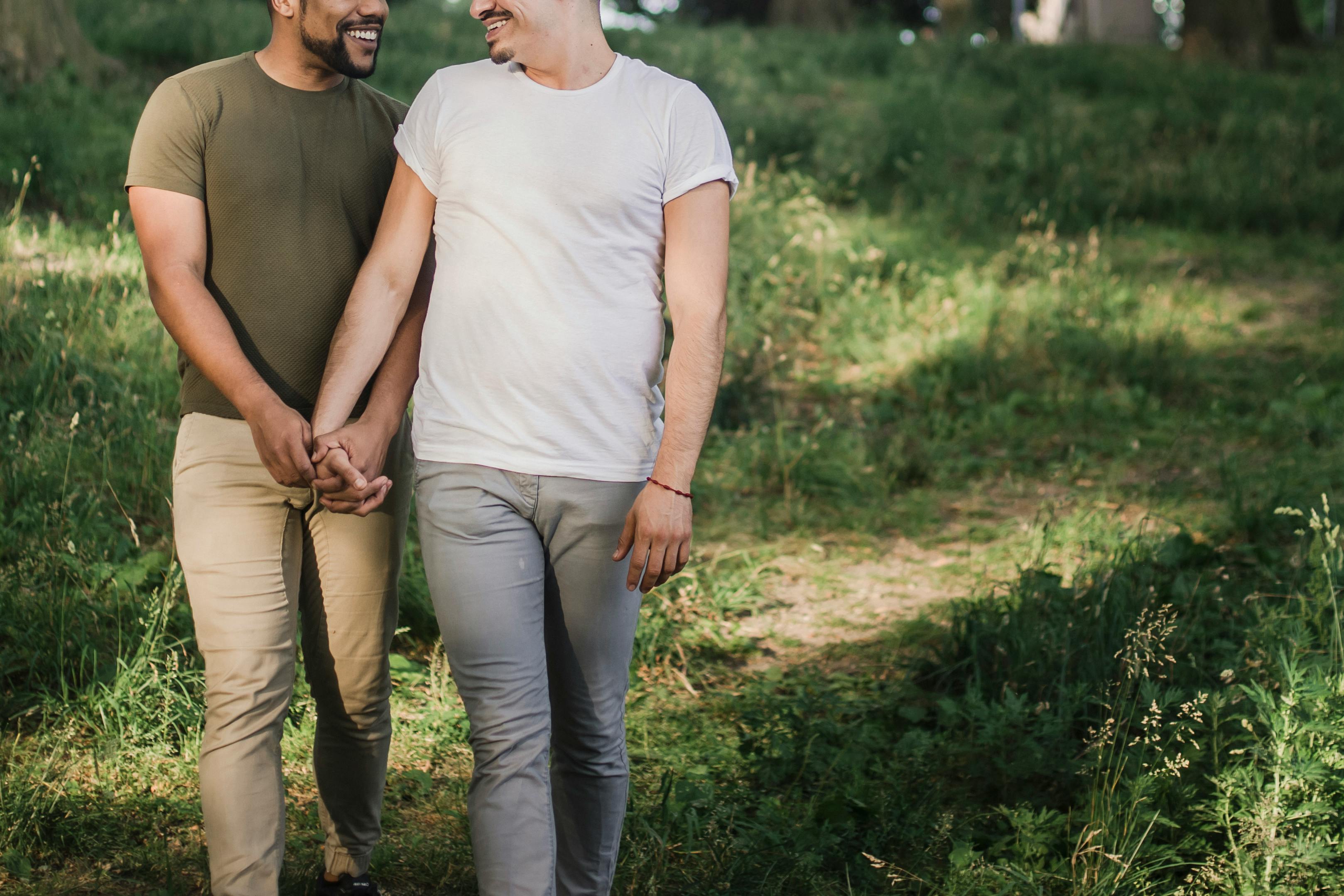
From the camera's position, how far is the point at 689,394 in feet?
8.41

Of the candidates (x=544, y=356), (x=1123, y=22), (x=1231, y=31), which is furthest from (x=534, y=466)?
(x=1123, y=22)

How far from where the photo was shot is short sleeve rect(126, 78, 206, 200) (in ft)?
8.77

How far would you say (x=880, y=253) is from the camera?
9.09 metres

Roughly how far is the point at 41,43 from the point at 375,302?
8118 millimetres

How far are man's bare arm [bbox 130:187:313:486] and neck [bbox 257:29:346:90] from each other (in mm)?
380

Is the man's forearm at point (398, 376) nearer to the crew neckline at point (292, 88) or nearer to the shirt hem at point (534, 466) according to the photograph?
the shirt hem at point (534, 466)

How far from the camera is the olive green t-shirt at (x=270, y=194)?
8.91 feet

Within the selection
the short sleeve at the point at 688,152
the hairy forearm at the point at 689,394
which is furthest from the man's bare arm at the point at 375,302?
the hairy forearm at the point at 689,394

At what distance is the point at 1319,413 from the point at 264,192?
6.34 m

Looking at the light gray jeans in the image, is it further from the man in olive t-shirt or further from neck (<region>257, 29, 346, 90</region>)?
neck (<region>257, 29, 346, 90</region>)

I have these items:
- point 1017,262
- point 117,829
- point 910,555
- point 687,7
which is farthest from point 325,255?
point 687,7

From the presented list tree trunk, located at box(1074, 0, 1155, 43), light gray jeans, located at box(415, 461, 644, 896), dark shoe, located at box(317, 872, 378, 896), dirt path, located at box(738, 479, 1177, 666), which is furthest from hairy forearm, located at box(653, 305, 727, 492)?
tree trunk, located at box(1074, 0, 1155, 43)

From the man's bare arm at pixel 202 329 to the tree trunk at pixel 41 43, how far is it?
7.48 meters

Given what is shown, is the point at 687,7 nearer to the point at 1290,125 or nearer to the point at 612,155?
the point at 1290,125
